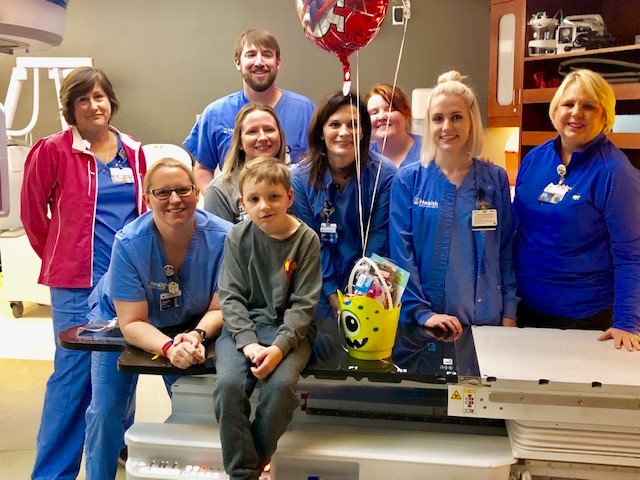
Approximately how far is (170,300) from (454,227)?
0.93 metres

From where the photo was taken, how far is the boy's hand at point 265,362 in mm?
1794

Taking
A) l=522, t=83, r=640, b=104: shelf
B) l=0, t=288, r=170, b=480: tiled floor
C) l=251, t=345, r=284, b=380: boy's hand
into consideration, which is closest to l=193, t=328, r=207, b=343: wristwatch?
l=251, t=345, r=284, b=380: boy's hand

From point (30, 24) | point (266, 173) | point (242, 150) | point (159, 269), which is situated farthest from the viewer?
point (242, 150)

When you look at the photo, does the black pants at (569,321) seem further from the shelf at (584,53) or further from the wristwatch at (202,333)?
the shelf at (584,53)

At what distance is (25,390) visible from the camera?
3.66 meters

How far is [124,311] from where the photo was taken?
6.64 feet

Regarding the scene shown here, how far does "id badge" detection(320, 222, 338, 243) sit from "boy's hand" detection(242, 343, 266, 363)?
653 mm

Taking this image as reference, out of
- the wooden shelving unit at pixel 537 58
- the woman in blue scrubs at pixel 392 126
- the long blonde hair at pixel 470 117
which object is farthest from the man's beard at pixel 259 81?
the wooden shelving unit at pixel 537 58

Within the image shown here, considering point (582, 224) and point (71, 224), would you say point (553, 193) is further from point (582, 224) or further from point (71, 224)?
point (71, 224)

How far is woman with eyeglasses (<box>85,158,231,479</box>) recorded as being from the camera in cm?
202

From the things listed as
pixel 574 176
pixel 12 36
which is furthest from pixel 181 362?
pixel 574 176

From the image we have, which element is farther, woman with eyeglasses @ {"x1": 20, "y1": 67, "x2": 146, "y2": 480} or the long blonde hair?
woman with eyeglasses @ {"x1": 20, "y1": 67, "x2": 146, "y2": 480}

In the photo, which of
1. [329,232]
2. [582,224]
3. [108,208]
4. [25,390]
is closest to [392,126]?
[329,232]

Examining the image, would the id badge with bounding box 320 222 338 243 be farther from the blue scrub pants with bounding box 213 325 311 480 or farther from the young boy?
the blue scrub pants with bounding box 213 325 311 480
